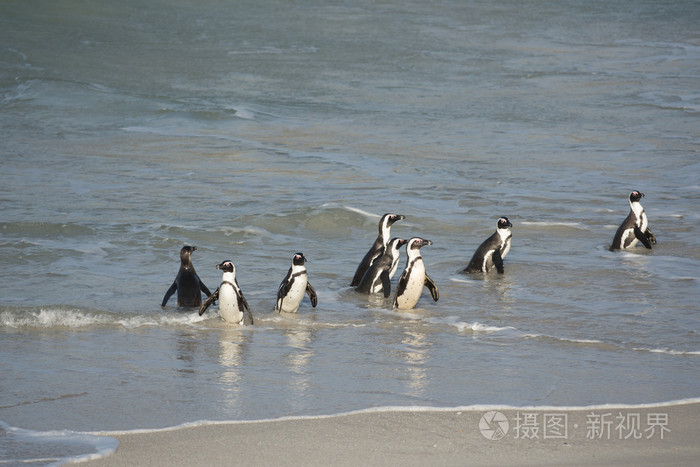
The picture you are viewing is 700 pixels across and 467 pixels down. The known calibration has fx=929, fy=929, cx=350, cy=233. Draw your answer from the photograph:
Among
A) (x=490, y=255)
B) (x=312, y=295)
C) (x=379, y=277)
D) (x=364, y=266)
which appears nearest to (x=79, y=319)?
(x=312, y=295)

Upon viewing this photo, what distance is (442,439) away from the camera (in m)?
4.51

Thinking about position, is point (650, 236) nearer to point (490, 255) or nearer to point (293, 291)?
point (490, 255)

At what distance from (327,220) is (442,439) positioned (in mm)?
6798

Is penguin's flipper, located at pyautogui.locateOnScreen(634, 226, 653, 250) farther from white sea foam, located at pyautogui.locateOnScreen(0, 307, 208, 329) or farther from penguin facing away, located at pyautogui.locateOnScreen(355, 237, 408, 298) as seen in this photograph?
white sea foam, located at pyautogui.locateOnScreen(0, 307, 208, 329)

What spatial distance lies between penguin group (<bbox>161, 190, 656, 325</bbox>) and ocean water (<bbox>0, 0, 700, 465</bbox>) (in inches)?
6.0

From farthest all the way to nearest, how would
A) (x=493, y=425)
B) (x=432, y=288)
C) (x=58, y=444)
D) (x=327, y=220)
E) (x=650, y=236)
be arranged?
(x=327, y=220) → (x=650, y=236) → (x=432, y=288) → (x=493, y=425) → (x=58, y=444)

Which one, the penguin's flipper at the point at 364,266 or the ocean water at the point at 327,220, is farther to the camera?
the penguin's flipper at the point at 364,266

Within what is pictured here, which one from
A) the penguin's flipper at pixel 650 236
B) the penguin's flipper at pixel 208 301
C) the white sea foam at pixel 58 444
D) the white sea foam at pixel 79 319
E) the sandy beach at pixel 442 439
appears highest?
the penguin's flipper at pixel 650 236

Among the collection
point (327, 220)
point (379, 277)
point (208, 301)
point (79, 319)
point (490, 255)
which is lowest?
point (79, 319)

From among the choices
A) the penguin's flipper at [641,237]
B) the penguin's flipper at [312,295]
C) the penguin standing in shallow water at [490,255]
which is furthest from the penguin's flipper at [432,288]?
the penguin's flipper at [641,237]

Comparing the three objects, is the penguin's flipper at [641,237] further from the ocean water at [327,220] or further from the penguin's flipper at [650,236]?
the ocean water at [327,220]

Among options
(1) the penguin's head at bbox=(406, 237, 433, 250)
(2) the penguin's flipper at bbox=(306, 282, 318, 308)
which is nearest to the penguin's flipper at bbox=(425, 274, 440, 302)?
(1) the penguin's head at bbox=(406, 237, 433, 250)

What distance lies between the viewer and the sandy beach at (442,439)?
14.0 feet

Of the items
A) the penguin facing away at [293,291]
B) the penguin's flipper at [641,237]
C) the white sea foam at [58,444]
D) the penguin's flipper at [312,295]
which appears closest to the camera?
the white sea foam at [58,444]
